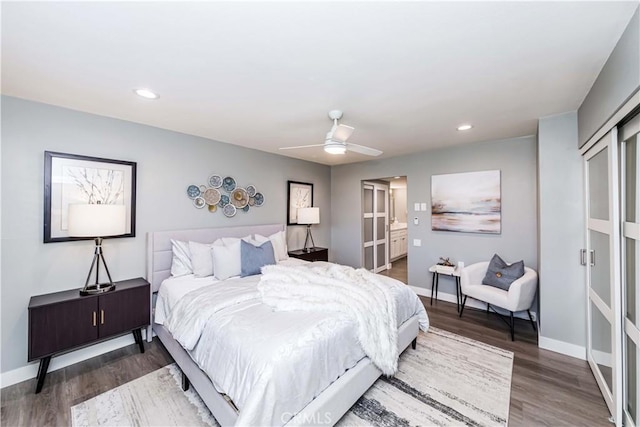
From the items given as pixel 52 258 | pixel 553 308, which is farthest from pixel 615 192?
pixel 52 258

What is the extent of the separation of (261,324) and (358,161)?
13.7ft

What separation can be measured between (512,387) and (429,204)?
2.80 m

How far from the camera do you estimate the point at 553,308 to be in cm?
276

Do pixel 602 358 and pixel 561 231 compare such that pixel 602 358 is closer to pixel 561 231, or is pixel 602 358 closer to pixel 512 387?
pixel 512 387

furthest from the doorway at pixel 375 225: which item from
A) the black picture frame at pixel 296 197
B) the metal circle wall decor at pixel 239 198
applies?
the metal circle wall decor at pixel 239 198

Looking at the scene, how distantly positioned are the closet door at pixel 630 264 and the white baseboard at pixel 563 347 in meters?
1.03

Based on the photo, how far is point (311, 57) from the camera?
1697mm

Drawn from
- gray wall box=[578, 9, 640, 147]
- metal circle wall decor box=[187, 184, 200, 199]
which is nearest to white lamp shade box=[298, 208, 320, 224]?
metal circle wall decor box=[187, 184, 200, 199]

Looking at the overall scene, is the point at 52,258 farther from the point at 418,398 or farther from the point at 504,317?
the point at 504,317

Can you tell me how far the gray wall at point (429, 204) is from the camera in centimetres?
361

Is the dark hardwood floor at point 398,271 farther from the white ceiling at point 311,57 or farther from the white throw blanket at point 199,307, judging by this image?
the white throw blanket at point 199,307

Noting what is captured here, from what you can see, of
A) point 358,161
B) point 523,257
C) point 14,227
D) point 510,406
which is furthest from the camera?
point 358,161

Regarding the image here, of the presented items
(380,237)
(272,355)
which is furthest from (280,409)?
(380,237)

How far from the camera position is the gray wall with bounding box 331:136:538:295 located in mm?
3607
